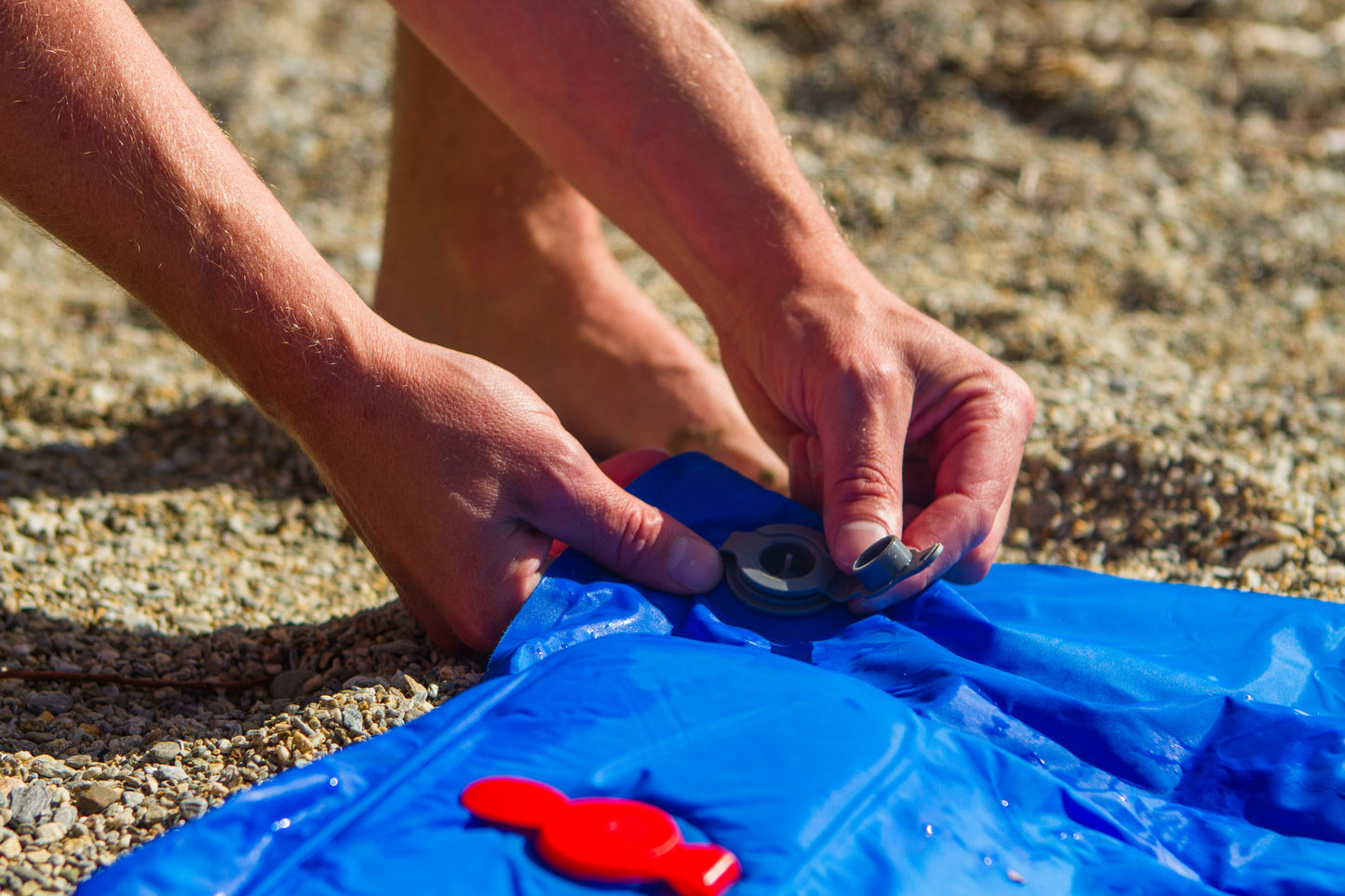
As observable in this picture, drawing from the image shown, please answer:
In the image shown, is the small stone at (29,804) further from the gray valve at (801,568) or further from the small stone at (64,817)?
the gray valve at (801,568)

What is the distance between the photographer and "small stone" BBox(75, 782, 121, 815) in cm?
120

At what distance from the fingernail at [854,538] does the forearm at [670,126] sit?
1.43 ft

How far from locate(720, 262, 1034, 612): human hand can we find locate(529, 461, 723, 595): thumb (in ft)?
0.61

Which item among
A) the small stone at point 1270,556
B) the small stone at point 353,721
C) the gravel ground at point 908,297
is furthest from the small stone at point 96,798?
the small stone at point 1270,556

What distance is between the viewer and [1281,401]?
2.44 metres

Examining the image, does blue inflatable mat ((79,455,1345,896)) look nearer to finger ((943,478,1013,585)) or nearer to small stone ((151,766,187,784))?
finger ((943,478,1013,585))

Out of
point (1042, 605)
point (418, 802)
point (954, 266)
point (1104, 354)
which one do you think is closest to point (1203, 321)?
point (1104, 354)

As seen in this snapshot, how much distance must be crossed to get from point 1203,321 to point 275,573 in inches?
89.3

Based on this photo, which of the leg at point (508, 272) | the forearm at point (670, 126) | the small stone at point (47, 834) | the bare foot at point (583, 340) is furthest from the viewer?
the leg at point (508, 272)

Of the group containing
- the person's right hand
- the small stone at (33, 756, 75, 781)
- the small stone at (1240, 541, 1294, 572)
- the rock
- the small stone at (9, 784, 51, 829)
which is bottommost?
the small stone at (1240, 541, 1294, 572)

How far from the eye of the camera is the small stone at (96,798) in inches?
47.4

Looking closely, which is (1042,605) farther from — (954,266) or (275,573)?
(954,266)

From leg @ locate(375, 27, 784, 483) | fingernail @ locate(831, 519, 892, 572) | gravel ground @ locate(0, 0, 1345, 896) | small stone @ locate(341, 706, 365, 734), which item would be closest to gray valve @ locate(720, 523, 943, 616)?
fingernail @ locate(831, 519, 892, 572)

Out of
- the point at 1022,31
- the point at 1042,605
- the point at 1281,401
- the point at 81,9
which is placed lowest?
the point at 1281,401
